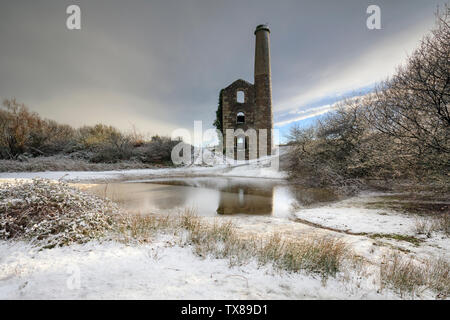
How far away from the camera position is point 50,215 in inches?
140

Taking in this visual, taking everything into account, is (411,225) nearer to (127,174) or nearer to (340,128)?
(340,128)

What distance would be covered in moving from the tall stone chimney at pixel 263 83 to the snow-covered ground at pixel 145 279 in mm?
23069

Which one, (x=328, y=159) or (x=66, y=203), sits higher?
(x=328, y=159)

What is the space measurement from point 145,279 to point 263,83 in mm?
26101

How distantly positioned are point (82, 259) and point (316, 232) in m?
4.84

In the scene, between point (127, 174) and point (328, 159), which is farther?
point (127, 174)

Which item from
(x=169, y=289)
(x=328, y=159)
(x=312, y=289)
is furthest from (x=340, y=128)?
(x=169, y=289)

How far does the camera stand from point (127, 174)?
54.3 ft

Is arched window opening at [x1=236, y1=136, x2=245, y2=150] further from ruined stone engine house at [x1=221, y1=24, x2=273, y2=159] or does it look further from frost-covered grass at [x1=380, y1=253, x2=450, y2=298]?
frost-covered grass at [x1=380, y1=253, x2=450, y2=298]

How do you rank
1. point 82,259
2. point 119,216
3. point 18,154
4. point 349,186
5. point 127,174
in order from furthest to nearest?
point 18,154, point 127,174, point 349,186, point 119,216, point 82,259

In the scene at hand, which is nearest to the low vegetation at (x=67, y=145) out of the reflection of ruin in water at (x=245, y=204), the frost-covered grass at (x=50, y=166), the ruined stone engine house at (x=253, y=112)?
the frost-covered grass at (x=50, y=166)

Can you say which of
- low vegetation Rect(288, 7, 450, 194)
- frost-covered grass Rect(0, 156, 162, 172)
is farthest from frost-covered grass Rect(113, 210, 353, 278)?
frost-covered grass Rect(0, 156, 162, 172)

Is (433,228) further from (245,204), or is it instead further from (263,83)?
(263,83)

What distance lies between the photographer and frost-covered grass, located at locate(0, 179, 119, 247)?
319cm
